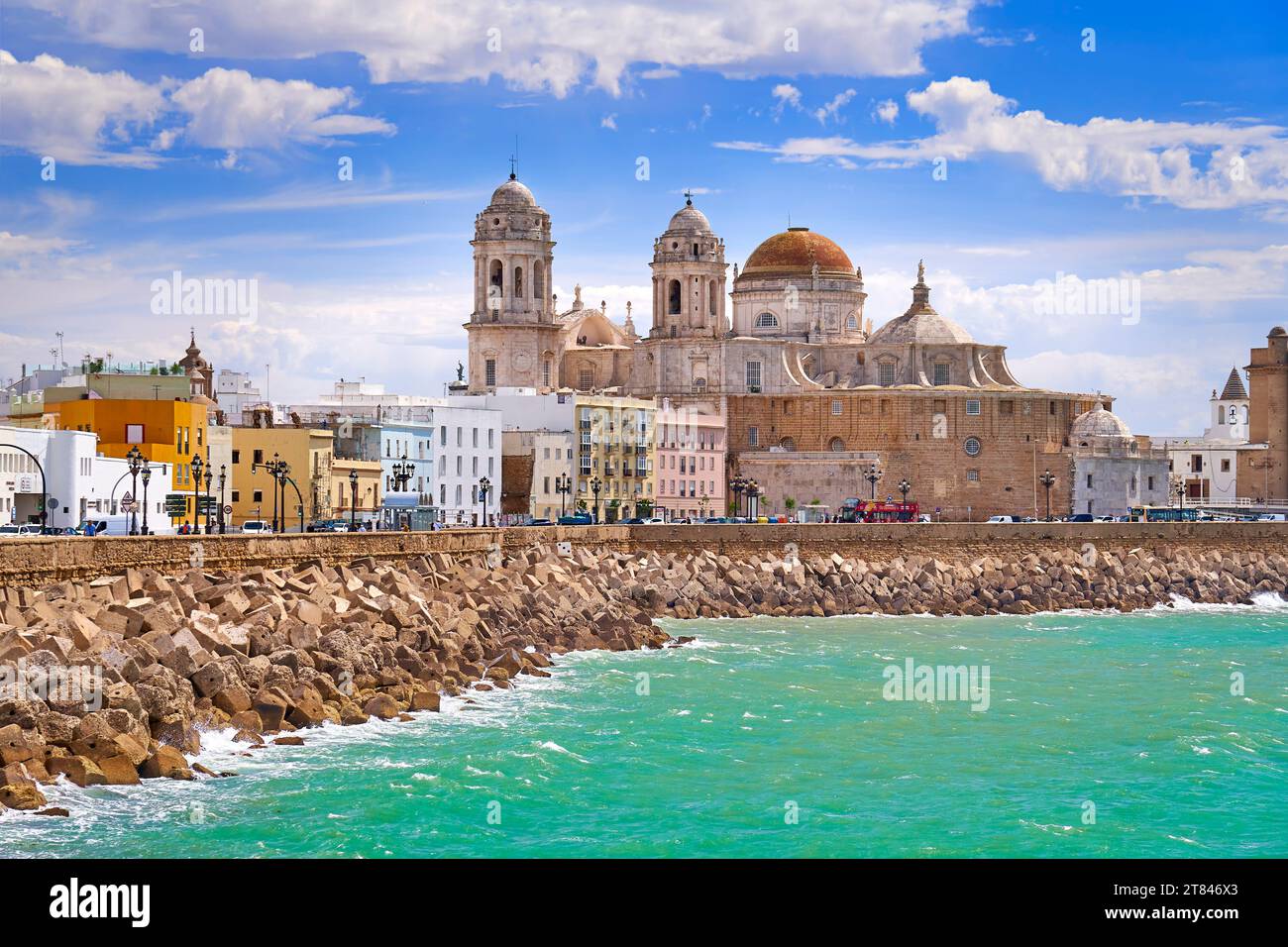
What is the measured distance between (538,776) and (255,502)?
33.5 meters

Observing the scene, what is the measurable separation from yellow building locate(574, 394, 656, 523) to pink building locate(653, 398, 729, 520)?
1026mm

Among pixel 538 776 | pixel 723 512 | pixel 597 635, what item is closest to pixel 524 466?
pixel 723 512

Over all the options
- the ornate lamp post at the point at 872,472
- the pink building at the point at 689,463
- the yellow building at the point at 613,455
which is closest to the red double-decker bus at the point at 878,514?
the ornate lamp post at the point at 872,472

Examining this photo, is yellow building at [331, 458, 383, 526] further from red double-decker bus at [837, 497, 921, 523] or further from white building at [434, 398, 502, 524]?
red double-decker bus at [837, 497, 921, 523]

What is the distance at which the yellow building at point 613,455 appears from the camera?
6562cm

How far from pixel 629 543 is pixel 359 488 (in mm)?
12429

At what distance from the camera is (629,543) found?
47.2 meters

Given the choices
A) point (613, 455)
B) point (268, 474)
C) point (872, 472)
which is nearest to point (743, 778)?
point (268, 474)

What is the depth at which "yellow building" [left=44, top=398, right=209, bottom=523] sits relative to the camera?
45812 mm

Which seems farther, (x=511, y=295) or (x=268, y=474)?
(x=511, y=295)

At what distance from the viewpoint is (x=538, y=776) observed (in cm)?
2020

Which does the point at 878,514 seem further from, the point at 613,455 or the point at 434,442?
the point at 434,442

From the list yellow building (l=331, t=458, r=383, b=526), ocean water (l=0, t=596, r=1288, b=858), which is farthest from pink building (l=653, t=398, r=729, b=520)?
ocean water (l=0, t=596, r=1288, b=858)

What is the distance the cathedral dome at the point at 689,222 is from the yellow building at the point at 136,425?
34.4m
